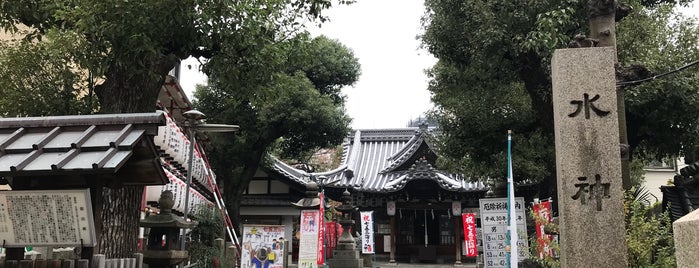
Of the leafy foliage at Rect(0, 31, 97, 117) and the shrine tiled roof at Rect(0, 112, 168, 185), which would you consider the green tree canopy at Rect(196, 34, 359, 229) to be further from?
the shrine tiled roof at Rect(0, 112, 168, 185)

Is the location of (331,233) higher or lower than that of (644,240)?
lower

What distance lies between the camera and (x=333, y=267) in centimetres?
1588

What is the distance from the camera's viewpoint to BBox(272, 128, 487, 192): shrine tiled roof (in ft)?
77.6

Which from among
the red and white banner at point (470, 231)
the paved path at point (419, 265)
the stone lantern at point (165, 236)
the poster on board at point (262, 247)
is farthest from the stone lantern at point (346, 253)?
the stone lantern at point (165, 236)

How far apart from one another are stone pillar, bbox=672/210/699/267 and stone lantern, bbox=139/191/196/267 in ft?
19.0

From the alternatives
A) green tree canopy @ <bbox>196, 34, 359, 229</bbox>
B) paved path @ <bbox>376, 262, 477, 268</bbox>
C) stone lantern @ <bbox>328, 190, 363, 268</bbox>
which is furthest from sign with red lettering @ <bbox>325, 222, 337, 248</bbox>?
stone lantern @ <bbox>328, 190, 363, 268</bbox>

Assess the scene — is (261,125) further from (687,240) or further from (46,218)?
(687,240)

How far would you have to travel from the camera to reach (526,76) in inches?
443

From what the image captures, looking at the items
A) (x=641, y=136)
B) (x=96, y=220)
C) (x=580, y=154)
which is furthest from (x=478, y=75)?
(x=96, y=220)

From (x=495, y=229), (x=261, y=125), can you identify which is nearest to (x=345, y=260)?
(x=495, y=229)

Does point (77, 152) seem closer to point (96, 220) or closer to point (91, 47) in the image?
point (96, 220)

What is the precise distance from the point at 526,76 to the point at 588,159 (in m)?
5.43

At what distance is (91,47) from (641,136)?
428 inches

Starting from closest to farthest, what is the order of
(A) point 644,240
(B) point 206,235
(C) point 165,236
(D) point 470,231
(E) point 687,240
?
(E) point 687,240 < (A) point 644,240 < (C) point 165,236 < (B) point 206,235 < (D) point 470,231
